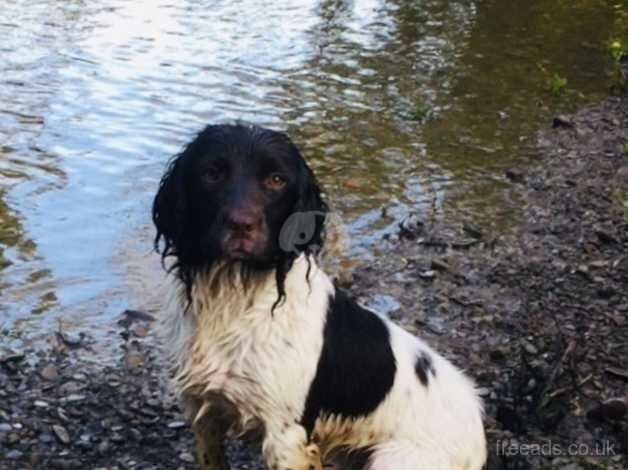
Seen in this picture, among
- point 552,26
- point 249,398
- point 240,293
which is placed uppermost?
point 240,293

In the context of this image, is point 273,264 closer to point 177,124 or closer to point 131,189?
point 131,189

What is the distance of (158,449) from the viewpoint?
17.3 feet

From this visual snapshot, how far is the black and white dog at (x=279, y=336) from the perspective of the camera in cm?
421

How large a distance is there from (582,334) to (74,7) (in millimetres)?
11635

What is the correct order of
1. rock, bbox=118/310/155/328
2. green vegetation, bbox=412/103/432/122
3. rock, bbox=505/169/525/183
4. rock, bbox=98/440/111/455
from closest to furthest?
rock, bbox=98/440/111/455 < rock, bbox=118/310/155/328 < rock, bbox=505/169/525/183 < green vegetation, bbox=412/103/432/122

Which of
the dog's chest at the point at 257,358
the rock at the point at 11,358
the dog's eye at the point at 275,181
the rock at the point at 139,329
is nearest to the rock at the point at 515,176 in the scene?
the rock at the point at 139,329

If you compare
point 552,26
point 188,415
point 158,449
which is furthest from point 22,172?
point 552,26

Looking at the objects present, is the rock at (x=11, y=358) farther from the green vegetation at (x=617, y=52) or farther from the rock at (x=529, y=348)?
the green vegetation at (x=617, y=52)

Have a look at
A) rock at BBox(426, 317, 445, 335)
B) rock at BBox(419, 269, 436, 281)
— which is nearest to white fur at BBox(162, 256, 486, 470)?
rock at BBox(426, 317, 445, 335)

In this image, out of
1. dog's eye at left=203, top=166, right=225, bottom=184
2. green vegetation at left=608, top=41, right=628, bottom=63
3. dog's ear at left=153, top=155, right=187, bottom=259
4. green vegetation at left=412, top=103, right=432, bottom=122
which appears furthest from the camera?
green vegetation at left=608, top=41, right=628, bottom=63

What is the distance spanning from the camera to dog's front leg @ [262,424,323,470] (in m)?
4.33

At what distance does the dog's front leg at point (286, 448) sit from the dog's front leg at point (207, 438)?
14.1 inches

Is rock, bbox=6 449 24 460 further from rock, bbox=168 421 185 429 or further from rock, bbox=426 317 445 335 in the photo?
rock, bbox=426 317 445 335

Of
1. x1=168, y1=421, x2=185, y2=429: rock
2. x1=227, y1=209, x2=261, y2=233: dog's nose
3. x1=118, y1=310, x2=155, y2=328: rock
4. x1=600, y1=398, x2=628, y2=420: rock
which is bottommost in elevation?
x1=118, y1=310, x2=155, y2=328: rock
